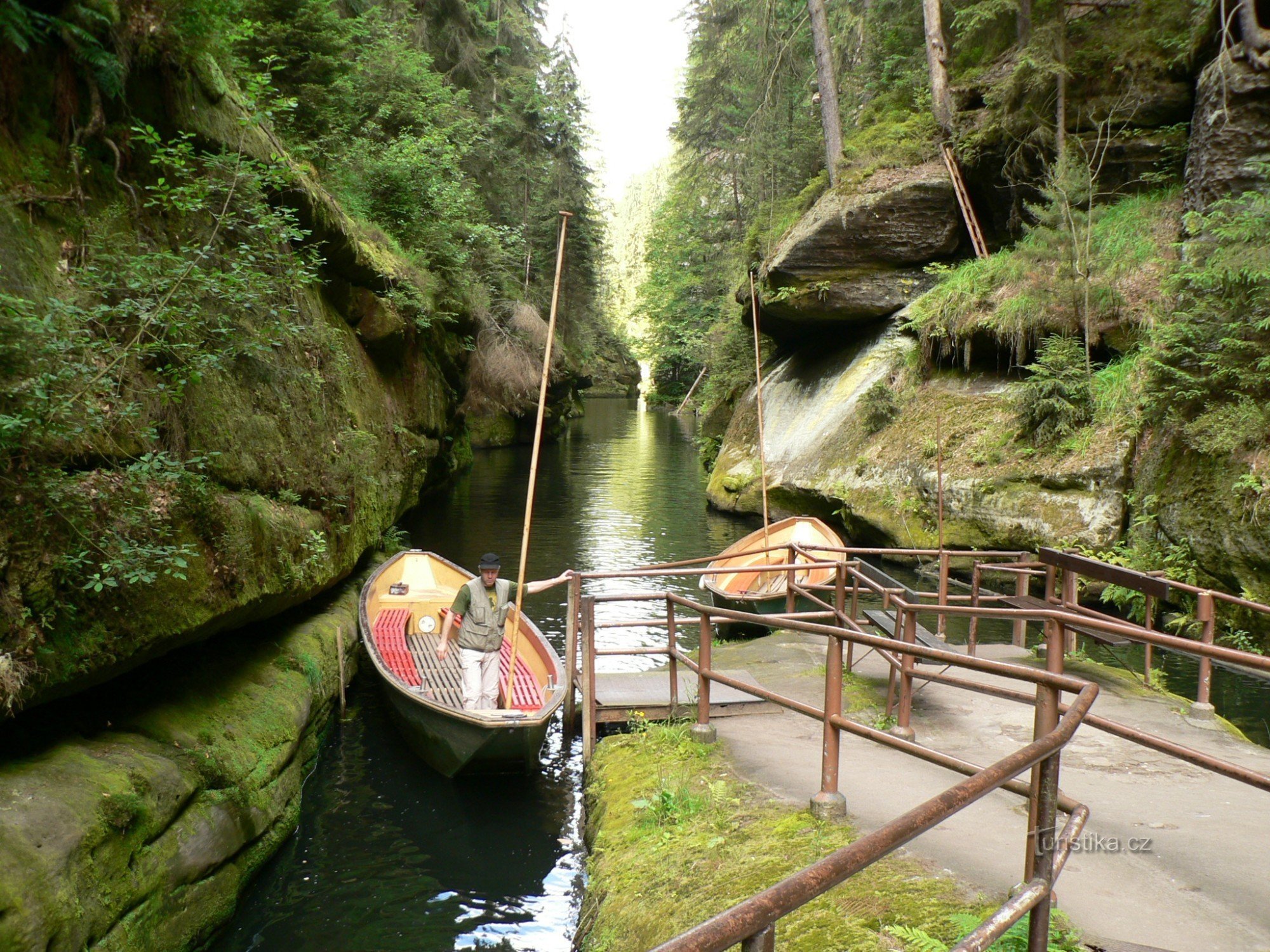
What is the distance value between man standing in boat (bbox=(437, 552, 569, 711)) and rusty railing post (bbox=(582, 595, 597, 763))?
1.56 ft

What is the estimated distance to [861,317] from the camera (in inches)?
727

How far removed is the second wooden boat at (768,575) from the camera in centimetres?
1088

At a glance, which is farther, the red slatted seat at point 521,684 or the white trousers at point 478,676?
the red slatted seat at point 521,684

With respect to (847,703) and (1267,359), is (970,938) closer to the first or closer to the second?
(847,703)

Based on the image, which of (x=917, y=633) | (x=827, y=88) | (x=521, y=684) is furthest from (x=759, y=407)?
(x=827, y=88)

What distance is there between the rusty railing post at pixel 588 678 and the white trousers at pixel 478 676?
3.46ft

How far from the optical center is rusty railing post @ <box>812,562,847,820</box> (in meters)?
3.75

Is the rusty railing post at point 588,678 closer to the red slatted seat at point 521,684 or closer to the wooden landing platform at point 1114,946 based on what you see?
the red slatted seat at point 521,684

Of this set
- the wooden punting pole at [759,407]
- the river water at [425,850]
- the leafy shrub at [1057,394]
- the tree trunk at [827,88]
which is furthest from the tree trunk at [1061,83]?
the river water at [425,850]

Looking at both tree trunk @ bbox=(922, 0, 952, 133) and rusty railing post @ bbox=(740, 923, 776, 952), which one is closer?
rusty railing post @ bbox=(740, 923, 776, 952)

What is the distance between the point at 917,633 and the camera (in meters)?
6.43

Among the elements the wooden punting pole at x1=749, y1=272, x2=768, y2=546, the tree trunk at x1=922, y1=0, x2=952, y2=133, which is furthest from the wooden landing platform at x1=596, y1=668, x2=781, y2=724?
the tree trunk at x1=922, y1=0, x2=952, y2=133

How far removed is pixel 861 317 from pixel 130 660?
16.9m

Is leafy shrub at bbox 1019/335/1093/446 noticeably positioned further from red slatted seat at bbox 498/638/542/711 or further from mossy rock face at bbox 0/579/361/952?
mossy rock face at bbox 0/579/361/952
